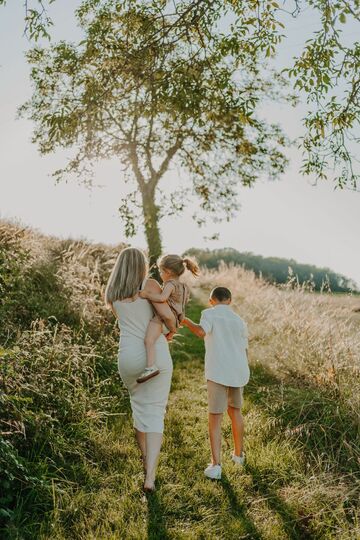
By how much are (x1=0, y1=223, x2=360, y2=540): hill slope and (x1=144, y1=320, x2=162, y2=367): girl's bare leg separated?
1.12 metres

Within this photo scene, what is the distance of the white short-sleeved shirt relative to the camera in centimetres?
502

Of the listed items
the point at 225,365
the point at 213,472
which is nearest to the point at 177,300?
the point at 225,365

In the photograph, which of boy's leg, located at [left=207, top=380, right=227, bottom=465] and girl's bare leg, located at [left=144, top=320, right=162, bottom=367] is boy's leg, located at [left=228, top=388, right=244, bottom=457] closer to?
boy's leg, located at [left=207, top=380, right=227, bottom=465]

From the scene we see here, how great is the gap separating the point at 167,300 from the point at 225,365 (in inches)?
36.0

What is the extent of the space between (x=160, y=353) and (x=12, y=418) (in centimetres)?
154

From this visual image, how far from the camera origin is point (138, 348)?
15.1 ft

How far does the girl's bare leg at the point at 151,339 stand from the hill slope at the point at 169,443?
1121 mm

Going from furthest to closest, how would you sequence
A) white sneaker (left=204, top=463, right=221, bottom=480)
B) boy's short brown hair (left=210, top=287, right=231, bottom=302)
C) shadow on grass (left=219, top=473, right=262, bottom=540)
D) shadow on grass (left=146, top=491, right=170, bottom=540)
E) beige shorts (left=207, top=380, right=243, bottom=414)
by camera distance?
1. boy's short brown hair (left=210, top=287, right=231, bottom=302)
2. beige shorts (left=207, top=380, right=243, bottom=414)
3. white sneaker (left=204, top=463, right=221, bottom=480)
4. shadow on grass (left=219, top=473, right=262, bottom=540)
5. shadow on grass (left=146, top=491, right=170, bottom=540)

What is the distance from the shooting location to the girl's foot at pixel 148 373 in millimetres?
4449

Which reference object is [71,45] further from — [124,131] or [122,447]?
[122,447]

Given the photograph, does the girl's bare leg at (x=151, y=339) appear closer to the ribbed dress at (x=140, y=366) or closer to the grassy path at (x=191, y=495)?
the ribbed dress at (x=140, y=366)

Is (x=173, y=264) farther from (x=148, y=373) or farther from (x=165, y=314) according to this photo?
(x=148, y=373)

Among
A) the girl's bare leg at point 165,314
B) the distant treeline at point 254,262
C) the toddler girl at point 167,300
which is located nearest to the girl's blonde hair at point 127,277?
the toddler girl at point 167,300

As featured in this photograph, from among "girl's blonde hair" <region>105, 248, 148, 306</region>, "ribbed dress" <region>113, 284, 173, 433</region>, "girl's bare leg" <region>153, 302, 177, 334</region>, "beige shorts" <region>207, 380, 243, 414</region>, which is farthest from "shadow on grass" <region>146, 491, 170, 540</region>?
"girl's blonde hair" <region>105, 248, 148, 306</region>
